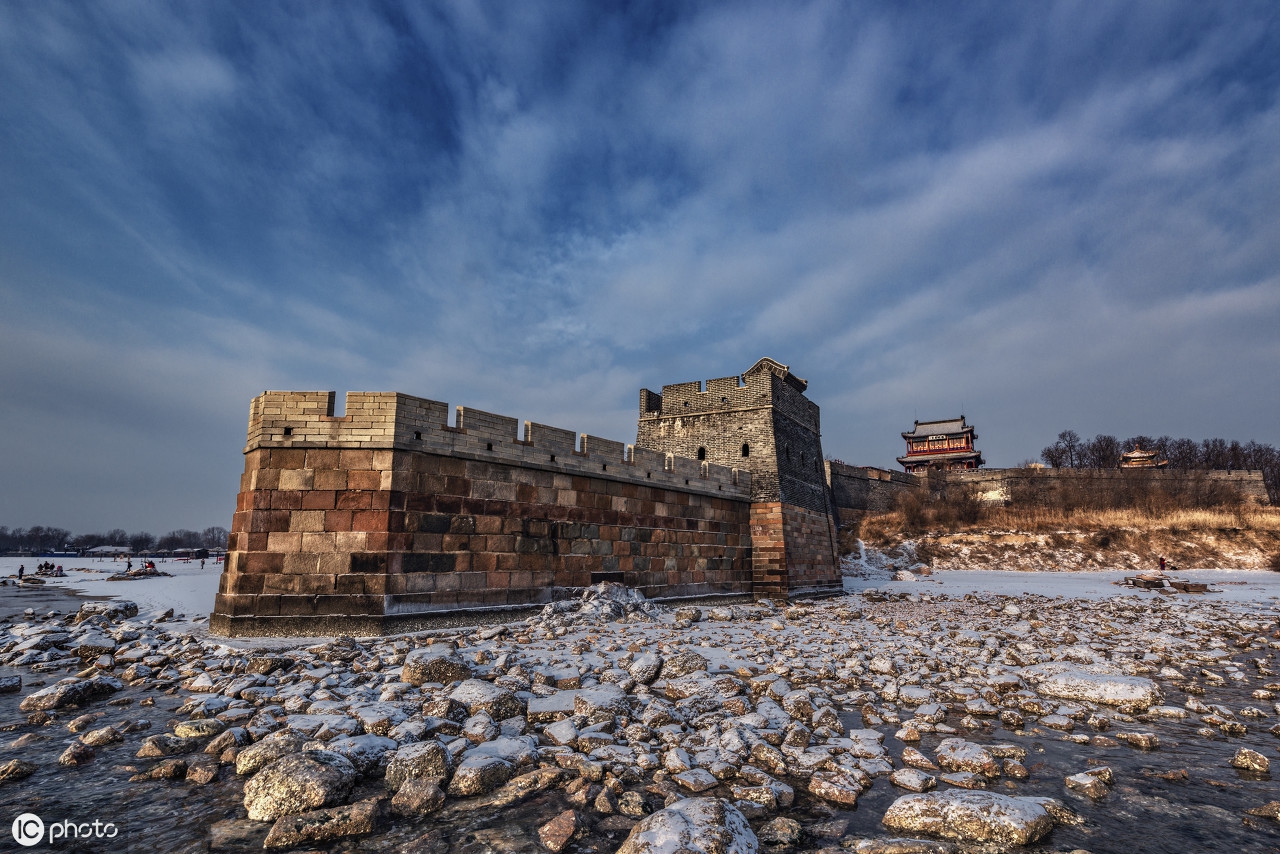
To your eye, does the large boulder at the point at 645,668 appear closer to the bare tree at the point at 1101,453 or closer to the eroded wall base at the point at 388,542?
the eroded wall base at the point at 388,542

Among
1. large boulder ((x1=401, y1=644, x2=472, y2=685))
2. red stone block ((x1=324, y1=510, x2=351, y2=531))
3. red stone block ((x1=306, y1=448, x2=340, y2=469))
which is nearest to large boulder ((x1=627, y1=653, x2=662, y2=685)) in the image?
large boulder ((x1=401, y1=644, x2=472, y2=685))

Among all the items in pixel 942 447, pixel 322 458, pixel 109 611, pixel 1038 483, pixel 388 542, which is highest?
pixel 942 447

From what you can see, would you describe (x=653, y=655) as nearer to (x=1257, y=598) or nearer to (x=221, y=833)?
(x=221, y=833)

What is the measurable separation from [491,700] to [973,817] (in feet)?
10.8

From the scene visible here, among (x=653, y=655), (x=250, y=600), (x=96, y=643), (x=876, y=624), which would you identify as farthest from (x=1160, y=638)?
(x=96, y=643)

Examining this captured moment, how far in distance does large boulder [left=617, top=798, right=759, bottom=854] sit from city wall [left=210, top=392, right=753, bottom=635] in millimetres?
6563

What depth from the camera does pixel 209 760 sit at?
362 cm

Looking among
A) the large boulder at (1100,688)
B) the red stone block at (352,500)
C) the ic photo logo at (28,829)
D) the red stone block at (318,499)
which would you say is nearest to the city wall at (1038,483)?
the large boulder at (1100,688)

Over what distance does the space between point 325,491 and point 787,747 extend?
23.6 feet

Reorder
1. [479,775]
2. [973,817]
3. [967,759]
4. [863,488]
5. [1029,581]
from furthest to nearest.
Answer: [863,488] → [1029,581] → [967,759] → [479,775] → [973,817]

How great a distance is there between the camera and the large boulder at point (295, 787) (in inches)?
117

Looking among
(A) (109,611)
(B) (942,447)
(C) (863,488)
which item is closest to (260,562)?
(A) (109,611)

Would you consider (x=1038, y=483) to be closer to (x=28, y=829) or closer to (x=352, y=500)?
(x=352, y=500)

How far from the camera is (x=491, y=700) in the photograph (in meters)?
4.55
